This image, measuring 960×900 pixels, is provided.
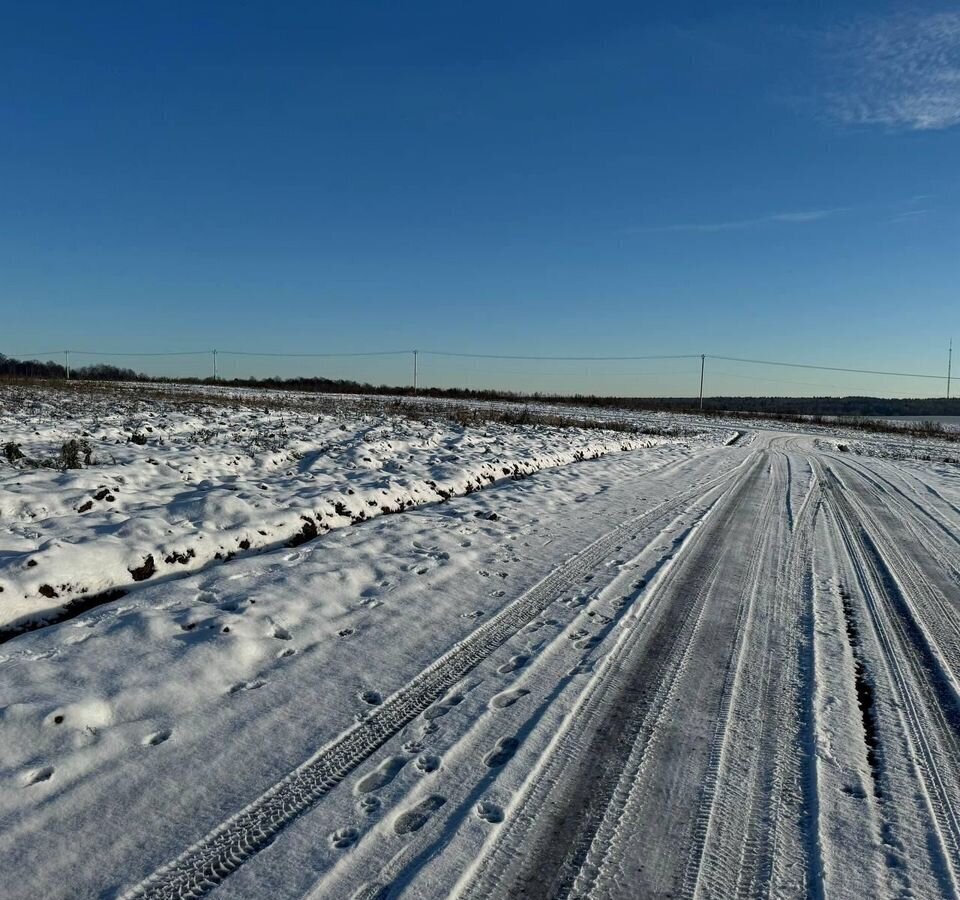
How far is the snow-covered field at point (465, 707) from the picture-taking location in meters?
2.44

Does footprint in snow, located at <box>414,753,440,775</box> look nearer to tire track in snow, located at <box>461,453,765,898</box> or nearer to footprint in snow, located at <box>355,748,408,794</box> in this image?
footprint in snow, located at <box>355,748,408,794</box>

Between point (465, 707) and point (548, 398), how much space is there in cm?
6169

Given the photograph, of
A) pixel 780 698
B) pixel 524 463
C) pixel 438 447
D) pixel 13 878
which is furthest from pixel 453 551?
pixel 438 447


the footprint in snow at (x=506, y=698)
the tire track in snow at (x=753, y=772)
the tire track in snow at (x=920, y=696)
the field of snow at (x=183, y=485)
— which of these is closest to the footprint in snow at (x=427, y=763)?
the footprint in snow at (x=506, y=698)

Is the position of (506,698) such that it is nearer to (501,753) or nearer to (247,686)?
(501,753)

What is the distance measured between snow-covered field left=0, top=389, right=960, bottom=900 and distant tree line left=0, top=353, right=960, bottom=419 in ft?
165

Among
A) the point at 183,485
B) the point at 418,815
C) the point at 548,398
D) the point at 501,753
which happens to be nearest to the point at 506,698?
the point at 501,753

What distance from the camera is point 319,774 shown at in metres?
2.94

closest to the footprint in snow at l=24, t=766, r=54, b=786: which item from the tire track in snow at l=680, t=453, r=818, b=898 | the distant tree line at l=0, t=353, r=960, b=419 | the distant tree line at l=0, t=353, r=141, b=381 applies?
the tire track in snow at l=680, t=453, r=818, b=898

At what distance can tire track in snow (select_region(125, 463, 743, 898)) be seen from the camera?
2.33 metres

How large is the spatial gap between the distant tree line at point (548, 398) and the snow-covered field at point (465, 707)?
50182 mm

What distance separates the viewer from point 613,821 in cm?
270

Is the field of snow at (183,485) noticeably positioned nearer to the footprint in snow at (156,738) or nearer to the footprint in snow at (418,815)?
the footprint in snow at (156,738)

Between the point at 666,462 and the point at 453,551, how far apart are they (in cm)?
1035
